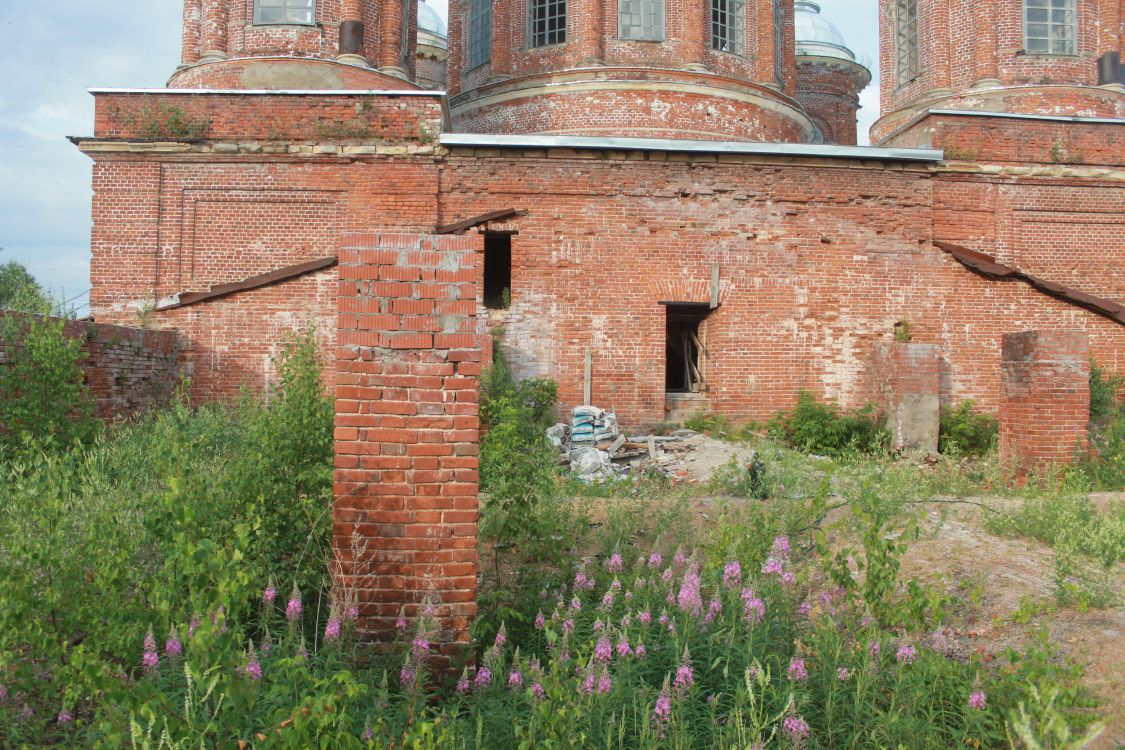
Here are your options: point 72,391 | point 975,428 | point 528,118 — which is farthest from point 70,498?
point 528,118

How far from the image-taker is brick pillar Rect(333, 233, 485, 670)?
3764 mm

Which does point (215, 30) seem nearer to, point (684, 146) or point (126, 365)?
point (126, 365)

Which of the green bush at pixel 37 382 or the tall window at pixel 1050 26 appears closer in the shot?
the green bush at pixel 37 382

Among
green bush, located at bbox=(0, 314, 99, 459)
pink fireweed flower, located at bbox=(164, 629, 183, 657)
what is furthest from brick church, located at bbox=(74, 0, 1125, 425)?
pink fireweed flower, located at bbox=(164, 629, 183, 657)

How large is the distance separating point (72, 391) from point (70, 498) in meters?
3.09

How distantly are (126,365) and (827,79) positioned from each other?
2414 cm

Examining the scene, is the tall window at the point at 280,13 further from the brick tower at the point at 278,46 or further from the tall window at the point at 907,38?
the tall window at the point at 907,38

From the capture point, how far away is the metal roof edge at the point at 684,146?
463 inches

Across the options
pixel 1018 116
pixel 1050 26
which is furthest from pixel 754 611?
pixel 1050 26

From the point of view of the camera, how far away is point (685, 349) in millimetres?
13219

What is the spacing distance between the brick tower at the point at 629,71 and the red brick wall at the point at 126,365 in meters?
8.49

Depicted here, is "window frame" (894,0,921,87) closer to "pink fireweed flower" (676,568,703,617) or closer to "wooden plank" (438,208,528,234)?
"wooden plank" (438,208,528,234)

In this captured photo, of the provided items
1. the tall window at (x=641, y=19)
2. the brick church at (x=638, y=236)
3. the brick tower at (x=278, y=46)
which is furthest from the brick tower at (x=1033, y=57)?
the brick tower at (x=278, y=46)

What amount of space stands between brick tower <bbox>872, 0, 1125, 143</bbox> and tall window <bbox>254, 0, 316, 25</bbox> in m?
12.9
